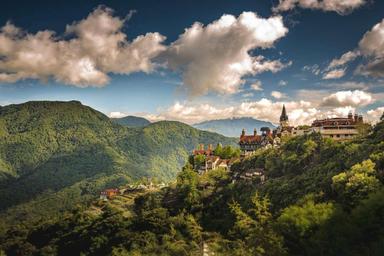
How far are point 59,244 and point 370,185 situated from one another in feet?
253

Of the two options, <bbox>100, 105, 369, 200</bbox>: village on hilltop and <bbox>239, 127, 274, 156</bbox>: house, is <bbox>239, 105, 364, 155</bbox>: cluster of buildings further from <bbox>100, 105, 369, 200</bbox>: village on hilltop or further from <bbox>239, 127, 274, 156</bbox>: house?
<bbox>239, 127, 274, 156</bbox>: house

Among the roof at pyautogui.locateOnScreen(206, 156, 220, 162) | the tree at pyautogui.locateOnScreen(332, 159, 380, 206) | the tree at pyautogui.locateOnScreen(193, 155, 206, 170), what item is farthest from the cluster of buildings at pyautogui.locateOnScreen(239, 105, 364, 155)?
Answer: the tree at pyautogui.locateOnScreen(332, 159, 380, 206)

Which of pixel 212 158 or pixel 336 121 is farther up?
pixel 336 121

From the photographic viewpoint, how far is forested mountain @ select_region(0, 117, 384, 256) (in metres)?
32.7

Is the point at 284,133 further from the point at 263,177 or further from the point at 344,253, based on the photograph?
the point at 344,253

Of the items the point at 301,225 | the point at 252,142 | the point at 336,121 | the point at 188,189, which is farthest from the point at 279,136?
the point at 301,225

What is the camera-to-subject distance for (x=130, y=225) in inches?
3152

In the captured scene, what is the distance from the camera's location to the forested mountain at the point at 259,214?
32656 millimetres

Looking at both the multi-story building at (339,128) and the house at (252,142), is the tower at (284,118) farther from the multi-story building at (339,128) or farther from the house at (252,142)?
the multi-story building at (339,128)

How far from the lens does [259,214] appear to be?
32844mm

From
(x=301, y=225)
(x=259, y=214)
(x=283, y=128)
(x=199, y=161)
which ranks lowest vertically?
(x=301, y=225)

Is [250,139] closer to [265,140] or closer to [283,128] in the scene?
[265,140]

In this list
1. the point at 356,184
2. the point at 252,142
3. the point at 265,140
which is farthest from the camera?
the point at 252,142

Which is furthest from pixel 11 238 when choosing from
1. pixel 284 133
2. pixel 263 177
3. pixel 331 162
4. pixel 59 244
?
pixel 331 162
